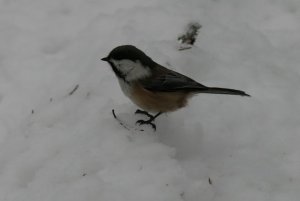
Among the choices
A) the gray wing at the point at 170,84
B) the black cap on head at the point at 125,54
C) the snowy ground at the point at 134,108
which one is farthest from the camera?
the gray wing at the point at 170,84

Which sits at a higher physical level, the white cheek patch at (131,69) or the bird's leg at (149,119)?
the white cheek patch at (131,69)

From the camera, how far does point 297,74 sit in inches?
198

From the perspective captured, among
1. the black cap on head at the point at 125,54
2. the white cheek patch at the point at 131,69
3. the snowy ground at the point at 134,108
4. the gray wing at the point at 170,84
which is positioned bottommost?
the snowy ground at the point at 134,108

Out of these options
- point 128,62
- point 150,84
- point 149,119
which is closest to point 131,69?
point 128,62

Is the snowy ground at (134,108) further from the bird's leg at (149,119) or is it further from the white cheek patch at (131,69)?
the white cheek patch at (131,69)

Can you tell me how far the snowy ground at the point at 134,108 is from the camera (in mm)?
3678

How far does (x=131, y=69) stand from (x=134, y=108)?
40 centimetres

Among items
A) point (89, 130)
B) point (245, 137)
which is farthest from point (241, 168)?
point (89, 130)

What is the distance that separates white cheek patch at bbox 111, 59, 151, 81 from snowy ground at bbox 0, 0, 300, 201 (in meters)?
0.30

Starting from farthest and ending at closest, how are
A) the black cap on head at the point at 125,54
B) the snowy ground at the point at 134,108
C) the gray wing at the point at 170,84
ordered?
1. the gray wing at the point at 170,84
2. the black cap on head at the point at 125,54
3. the snowy ground at the point at 134,108

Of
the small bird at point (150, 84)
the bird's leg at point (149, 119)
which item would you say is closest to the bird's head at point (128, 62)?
the small bird at point (150, 84)

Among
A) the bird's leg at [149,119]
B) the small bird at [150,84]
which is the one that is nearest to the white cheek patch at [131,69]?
the small bird at [150,84]

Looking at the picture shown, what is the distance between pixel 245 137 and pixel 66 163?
1378 millimetres

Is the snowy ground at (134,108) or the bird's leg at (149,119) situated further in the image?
the bird's leg at (149,119)
